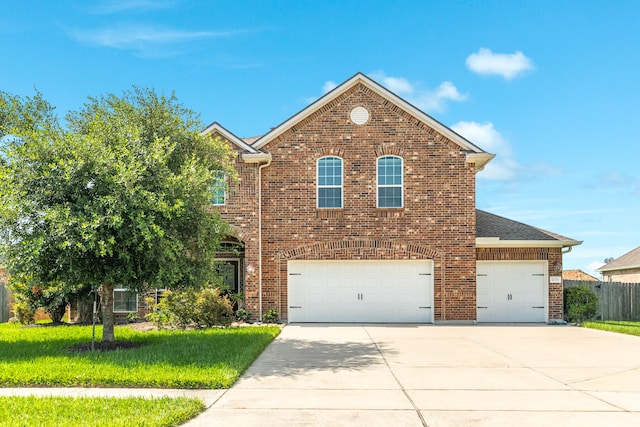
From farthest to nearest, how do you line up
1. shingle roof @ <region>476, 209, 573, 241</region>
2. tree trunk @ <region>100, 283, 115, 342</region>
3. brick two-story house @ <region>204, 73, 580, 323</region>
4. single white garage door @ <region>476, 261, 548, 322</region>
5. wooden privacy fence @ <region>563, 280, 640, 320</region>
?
wooden privacy fence @ <region>563, 280, 640, 320</region> → single white garage door @ <region>476, 261, 548, 322</region> → shingle roof @ <region>476, 209, 573, 241</region> → brick two-story house @ <region>204, 73, 580, 323</region> → tree trunk @ <region>100, 283, 115, 342</region>

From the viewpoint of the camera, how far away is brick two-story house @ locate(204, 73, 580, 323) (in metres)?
20.2

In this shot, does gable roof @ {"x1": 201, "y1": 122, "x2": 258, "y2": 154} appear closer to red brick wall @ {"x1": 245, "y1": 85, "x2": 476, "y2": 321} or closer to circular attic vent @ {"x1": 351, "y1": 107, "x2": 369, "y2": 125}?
red brick wall @ {"x1": 245, "y1": 85, "x2": 476, "y2": 321}

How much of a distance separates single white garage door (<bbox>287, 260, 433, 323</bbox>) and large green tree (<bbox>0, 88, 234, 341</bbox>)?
6.96 meters

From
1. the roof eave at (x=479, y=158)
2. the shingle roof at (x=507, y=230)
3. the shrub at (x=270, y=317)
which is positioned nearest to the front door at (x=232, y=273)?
the shrub at (x=270, y=317)

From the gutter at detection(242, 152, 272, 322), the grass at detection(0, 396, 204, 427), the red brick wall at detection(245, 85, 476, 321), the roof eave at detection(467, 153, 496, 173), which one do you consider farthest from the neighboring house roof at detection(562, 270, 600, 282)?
the grass at detection(0, 396, 204, 427)

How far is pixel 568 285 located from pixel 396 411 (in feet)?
56.1

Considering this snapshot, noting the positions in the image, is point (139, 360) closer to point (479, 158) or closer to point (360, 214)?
point (360, 214)

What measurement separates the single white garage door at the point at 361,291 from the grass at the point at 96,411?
475 inches

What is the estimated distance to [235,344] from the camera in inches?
537

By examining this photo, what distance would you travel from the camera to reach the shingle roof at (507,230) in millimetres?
20703

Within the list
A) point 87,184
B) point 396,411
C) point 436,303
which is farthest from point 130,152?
point 436,303

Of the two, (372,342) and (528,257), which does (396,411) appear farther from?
(528,257)

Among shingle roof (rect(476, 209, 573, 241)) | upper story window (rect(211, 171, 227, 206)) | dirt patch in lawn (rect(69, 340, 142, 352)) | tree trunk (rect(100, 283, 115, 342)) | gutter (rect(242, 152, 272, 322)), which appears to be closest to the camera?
dirt patch in lawn (rect(69, 340, 142, 352))

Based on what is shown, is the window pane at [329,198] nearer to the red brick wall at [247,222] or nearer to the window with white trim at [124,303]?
the red brick wall at [247,222]
